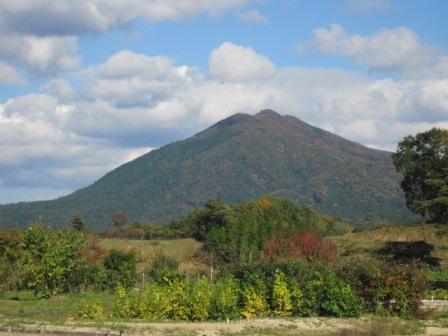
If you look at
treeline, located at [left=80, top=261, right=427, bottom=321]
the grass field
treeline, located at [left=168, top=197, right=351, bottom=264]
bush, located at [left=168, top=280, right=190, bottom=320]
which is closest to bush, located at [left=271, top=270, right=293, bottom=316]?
treeline, located at [left=80, top=261, right=427, bottom=321]

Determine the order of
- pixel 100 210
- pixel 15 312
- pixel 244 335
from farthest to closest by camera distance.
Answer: pixel 100 210, pixel 15 312, pixel 244 335

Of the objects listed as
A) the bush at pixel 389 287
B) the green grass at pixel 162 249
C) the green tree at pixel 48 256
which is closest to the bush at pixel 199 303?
the bush at pixel 389 287

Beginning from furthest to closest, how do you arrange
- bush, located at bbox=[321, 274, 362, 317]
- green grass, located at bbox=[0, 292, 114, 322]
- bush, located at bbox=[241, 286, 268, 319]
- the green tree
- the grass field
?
the grass field
the green tree
green grass, located at bbox=[0, 292, 114, 322]
bush, located at bbox=[241, 286, 268, 319]
bush, located at bbox=[321, 274, 362, 317]

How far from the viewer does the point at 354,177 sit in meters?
196

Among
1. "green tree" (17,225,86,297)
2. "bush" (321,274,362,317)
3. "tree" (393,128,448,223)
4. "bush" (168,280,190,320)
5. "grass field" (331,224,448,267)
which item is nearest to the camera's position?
"bush" (168,280,190,320)

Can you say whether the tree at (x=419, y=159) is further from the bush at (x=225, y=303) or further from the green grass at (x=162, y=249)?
the bush at (x=225, y=303)

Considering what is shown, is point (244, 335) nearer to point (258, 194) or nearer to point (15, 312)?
→ point (15, 312)

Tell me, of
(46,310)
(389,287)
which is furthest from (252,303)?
(46,310)

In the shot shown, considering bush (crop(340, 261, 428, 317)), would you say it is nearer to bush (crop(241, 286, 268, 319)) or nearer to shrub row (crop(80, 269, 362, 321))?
shrub row (crop(80, 269, 362, 321))

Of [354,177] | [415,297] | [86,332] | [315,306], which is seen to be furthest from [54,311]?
[354,177]

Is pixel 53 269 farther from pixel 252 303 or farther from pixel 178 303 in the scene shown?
pixel 252 303

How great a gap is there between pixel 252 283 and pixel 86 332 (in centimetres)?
631

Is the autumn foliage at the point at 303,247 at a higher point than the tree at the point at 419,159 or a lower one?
lower

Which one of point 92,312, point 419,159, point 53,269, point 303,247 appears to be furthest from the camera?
point 419,159
